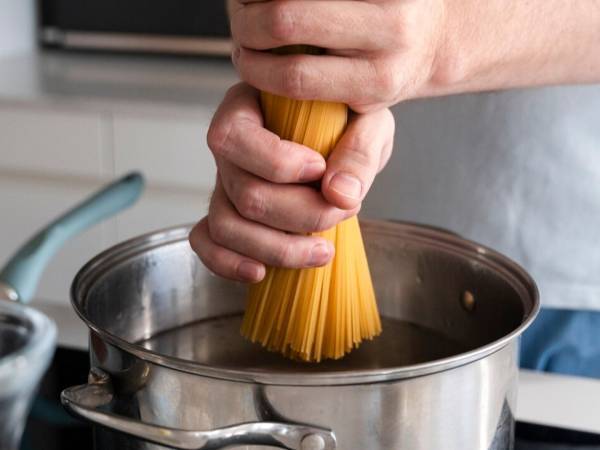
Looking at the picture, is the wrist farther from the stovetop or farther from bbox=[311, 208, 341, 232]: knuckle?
the stovetop

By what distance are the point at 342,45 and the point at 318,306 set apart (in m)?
0.15

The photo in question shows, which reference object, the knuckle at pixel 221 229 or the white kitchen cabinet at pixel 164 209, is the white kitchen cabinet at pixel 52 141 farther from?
the knuckle at pixel 221 229

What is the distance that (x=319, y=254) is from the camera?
0.50m

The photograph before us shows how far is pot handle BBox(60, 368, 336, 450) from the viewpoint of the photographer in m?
0.38

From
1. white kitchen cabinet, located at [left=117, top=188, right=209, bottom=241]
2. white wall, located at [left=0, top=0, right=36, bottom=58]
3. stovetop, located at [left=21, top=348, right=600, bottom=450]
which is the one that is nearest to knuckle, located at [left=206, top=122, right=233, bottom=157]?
stovetop, located at [left=21, top=348, right=600, bottom=450]

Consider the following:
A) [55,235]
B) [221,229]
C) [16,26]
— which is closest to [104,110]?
[16,26]

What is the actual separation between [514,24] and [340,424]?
0.25 meters

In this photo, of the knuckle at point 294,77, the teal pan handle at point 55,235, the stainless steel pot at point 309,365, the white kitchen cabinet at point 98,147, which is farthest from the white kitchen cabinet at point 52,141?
the knuckle at point 294,77

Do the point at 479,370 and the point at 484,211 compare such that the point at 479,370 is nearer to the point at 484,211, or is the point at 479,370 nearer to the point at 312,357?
the point at 312,357

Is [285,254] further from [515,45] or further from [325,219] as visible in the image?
[515,45]

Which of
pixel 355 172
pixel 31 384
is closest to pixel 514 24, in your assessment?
pixel 355 172

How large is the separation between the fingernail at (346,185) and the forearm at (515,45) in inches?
2.8

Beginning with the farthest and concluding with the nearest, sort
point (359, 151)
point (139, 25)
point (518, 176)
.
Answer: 1. point (139, 25)
2. point (518, 176)
3. point (359, 151)

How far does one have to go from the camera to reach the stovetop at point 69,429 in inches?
24.0
